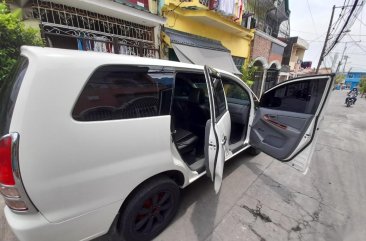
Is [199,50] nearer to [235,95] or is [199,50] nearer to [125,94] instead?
[235,95]

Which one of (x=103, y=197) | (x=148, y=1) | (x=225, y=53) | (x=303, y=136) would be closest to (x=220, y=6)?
(x=225, y=53)

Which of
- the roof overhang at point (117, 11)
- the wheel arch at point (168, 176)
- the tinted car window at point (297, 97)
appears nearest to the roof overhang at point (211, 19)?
the roof overhang at point (117, 11)

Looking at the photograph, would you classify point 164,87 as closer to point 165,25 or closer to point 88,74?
point 88,74

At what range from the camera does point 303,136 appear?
2590mm

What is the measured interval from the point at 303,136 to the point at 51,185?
2919 mm

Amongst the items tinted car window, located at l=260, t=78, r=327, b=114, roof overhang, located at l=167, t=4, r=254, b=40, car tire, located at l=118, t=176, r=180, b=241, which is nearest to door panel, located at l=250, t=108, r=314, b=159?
tinted car window, located at l=260, t=78, r=327, b=114

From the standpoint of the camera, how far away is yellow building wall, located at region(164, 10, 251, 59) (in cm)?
619

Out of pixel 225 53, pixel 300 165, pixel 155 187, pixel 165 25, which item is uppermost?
pixel 165 25

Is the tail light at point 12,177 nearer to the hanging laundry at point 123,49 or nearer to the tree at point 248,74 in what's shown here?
the hanging laundry at point 123,49

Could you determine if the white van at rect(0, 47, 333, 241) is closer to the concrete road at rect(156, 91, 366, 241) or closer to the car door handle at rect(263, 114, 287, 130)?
the concrete road at rect(156, 91, 366, 241)

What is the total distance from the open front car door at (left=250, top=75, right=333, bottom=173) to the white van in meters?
0.34

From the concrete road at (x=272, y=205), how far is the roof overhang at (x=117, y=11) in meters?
4.29

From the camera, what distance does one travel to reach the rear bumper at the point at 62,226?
1223 mm

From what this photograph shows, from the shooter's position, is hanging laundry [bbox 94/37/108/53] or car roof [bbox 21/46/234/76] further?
hanging laundry [bbox 94/37/108/53]
